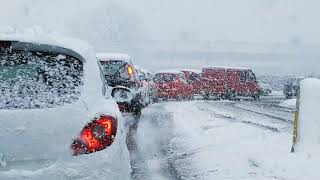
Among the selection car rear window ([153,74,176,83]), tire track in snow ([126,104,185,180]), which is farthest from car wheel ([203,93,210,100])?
tire track in snow ([126,104,185,180])

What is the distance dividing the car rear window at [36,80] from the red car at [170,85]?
80.9 feet

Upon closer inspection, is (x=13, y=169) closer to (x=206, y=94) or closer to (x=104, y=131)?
(x=104, y=131)

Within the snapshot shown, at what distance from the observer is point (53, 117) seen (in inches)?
131

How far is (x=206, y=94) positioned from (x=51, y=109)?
28499 millimetres

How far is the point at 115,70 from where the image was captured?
48.5 ft

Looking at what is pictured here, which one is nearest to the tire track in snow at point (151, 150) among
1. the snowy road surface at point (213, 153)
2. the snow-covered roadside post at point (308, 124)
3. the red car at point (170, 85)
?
the snowy road surface at point (213, 153)

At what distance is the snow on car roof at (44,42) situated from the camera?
11.7 ft

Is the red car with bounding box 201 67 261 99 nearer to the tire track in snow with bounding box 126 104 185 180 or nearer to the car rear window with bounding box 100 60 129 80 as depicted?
the tire track in snow with bounding box 126 104 185 180

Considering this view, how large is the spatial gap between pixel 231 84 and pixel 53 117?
28273 mm

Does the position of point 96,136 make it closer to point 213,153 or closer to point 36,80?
point 36,80

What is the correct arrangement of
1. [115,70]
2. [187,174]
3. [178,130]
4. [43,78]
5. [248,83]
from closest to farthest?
[43,78] < [187,174] < [178,130] < [115,70] < [248,83]

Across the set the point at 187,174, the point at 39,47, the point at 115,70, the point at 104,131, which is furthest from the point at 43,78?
the point at 115,70

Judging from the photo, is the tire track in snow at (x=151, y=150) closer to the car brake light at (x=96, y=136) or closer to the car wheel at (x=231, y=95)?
the car brake light at (x=96, y=136)

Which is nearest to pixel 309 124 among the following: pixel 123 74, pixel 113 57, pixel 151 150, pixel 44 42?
pixel 151 150
